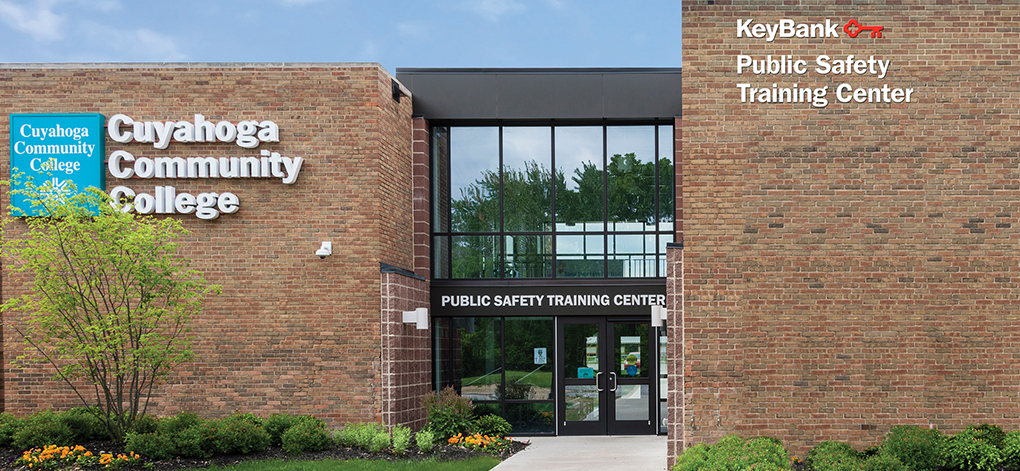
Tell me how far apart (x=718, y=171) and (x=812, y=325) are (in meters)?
2.35

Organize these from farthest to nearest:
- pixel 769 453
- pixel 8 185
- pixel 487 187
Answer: pixel 487 187, pixel 8 185, pixel 769 453

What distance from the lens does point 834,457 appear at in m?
9.75

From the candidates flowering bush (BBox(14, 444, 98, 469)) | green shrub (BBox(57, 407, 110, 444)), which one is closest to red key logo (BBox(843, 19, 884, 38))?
flowering bush (BBox(14, 444, 98, 469))

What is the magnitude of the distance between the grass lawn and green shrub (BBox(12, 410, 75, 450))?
2.47 m

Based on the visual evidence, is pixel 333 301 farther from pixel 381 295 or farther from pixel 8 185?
pixel 8 185

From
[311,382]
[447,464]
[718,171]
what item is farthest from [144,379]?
[718,171]

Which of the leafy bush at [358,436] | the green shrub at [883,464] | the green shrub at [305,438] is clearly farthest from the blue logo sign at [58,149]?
the green shrub at [883,464]

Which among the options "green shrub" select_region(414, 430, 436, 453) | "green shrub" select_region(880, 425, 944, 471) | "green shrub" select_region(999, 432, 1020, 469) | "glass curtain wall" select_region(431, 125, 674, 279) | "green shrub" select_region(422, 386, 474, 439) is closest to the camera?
"green shrub" select_region(880, 425, 944, 471)

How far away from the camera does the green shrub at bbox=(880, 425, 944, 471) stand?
9891 mm

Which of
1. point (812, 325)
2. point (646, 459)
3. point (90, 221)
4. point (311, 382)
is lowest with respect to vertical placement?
point (646, 459)

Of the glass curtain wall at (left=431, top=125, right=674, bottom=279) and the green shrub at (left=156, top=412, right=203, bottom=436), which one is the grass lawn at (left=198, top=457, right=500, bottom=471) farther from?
the glass curtain wall at (left=431, top=125, right=674, bottom=279)

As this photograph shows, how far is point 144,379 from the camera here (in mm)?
12422

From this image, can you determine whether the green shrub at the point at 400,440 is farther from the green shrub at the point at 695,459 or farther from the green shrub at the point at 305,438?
the green shrub at the point at 695,459

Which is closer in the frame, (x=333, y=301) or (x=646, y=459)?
(x=646, y=459)
